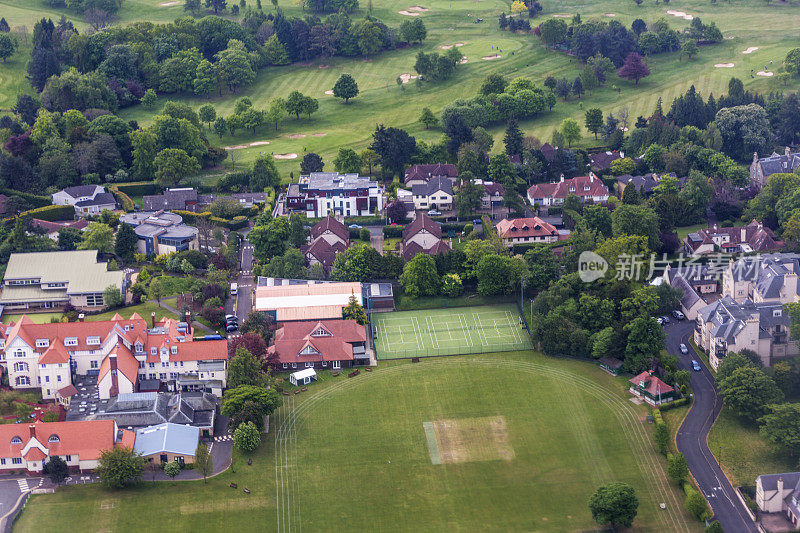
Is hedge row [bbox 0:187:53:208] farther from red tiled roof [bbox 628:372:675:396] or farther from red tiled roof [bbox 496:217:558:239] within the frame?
red tiled roof [bbox 628:372:675:396]

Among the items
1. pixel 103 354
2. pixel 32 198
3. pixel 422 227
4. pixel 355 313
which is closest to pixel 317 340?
pixel 355 313

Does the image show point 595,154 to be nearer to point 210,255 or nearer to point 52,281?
point 210,255

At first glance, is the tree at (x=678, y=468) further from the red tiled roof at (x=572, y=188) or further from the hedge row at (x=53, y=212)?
the hedge row at (x=53, y=212)

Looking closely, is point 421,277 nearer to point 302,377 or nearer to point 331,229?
point 331,229

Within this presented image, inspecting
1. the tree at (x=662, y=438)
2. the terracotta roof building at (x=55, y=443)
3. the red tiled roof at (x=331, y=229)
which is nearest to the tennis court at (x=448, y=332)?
the red tiled roof at (x=331, y=229)

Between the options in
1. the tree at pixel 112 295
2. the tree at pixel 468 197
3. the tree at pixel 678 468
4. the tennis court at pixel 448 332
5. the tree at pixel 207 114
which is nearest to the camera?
the tree at pixel 678 468

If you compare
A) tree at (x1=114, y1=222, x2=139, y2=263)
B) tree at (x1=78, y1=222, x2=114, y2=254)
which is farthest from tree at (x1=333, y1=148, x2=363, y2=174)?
tree at (x1=78, y1=222, x2=114, y2=254)
